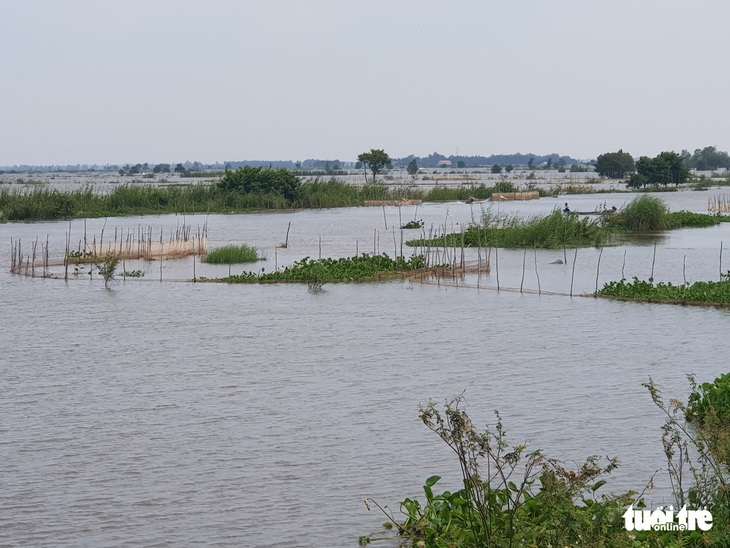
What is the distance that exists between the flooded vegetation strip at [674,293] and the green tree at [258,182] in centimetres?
3270

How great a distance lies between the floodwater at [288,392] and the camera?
25.6ft

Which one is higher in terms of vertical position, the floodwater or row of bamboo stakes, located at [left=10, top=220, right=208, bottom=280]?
row of bamboo stakes, located at [left=10, top=220, right=208, bottom=280]

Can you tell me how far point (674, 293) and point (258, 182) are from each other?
3430 cm

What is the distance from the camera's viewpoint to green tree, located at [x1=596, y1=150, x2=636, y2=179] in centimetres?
10600

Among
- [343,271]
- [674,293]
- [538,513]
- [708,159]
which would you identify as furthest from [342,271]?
[708,159]

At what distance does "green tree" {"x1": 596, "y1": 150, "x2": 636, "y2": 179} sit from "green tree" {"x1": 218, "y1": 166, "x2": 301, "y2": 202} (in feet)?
210

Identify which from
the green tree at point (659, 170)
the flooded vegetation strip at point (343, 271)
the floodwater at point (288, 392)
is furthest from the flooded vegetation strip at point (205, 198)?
the green tree at point (659, 170)

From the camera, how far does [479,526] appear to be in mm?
5973

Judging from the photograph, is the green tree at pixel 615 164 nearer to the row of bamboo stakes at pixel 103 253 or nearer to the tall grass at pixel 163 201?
the tall grass at pixel 163 201

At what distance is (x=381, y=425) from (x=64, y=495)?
3.33 m

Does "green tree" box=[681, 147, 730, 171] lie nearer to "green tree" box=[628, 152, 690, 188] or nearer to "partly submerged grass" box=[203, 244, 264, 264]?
"green tree" box=[628, 152, 690, 188]

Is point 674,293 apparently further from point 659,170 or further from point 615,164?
point 615,164

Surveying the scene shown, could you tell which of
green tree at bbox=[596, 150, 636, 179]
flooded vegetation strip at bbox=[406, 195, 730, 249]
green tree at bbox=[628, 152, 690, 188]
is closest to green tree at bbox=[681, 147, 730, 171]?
green tree at bbox=[596, 150, 636, 179]

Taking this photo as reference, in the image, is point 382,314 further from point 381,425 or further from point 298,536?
point 298,536
